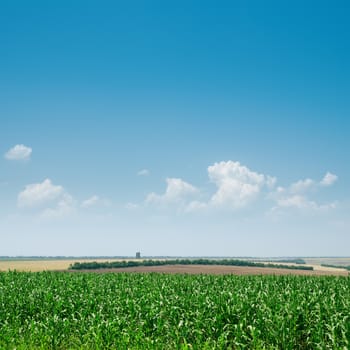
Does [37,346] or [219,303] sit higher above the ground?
[219,303]

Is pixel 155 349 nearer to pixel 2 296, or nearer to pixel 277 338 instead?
pixel 277 338

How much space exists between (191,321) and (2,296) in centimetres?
980

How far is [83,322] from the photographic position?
48.3 ft

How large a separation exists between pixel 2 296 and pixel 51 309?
3.42m

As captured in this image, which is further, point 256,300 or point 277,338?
point 256,300

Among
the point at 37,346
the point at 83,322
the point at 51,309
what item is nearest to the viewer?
the point at 37,346

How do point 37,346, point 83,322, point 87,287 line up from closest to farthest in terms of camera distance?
1. point 37,346
2. point 83,322
3. point 87,287

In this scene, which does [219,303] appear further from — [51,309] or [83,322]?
[51,309]

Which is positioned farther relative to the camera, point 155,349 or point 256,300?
point 256,300

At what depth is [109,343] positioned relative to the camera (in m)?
13.2

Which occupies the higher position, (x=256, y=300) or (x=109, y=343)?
(x=256, y=300)

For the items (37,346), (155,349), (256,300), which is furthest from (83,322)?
(256,300)

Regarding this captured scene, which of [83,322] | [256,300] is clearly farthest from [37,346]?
[256,300]

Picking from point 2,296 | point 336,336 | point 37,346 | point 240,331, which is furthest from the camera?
point 2,296
